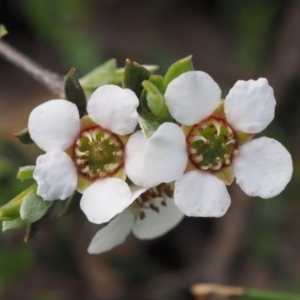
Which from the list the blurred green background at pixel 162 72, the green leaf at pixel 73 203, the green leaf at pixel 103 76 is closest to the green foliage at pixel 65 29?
the blurred green background at pixel 162 72

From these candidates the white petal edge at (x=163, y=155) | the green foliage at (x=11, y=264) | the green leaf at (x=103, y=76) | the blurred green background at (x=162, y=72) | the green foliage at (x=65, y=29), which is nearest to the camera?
the white petal edge at (x=163, y=155)

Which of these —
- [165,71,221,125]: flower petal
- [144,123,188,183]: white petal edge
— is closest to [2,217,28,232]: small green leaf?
[144,123,188,183]: white petal edge

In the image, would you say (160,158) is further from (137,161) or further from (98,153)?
(98,153)

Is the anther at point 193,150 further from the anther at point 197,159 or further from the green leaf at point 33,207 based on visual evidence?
the green leaf at point 33,207

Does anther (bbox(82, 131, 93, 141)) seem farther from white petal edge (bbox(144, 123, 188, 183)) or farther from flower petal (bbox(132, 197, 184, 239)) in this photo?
flower petal (bbox(132, 197, 184, 239))

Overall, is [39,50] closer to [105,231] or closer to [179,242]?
[179,242]

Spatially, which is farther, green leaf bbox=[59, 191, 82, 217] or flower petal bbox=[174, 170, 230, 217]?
green leaf bbox=[59, 191, 82, 217]
